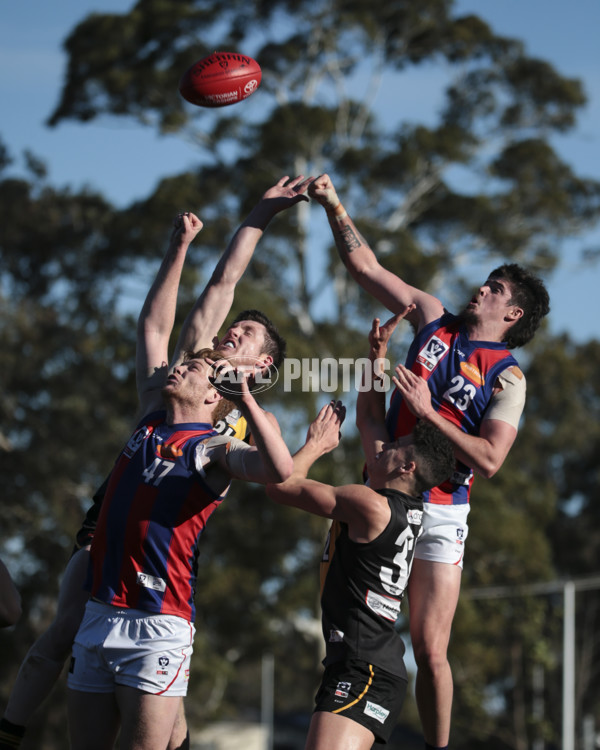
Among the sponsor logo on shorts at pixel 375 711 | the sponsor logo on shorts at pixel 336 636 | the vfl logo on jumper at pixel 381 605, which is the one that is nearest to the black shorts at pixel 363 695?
the sponsor logo on shorts at pixel 375 711

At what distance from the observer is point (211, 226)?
2477 cm

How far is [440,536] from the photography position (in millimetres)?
5289

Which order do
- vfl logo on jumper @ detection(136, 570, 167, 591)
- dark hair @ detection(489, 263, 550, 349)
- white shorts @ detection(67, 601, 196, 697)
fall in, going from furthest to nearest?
dark hair @ detection(489, 263, 550, 349) → vfl logo on jumper @ detection(136, 570, 167, 591) → white shorts @ detection(67, 601, 196, 697)

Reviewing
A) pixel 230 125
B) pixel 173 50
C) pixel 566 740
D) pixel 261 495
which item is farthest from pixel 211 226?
pixel 566 740

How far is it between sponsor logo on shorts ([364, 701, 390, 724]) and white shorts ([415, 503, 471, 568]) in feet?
2.81

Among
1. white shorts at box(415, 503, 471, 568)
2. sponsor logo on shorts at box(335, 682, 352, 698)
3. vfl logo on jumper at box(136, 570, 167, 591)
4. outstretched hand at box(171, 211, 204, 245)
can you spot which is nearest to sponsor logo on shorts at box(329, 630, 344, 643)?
sponsor logo on shorts at box(335, 682, 352, 698)

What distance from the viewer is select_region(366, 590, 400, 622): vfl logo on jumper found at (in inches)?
193

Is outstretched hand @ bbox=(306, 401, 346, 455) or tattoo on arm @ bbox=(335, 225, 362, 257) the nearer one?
outstretched hand @ bbox=(306, 401, 346, 455)

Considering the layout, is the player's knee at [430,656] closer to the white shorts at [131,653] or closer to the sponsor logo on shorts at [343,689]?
the sponsor logo on shorts at [343,689]

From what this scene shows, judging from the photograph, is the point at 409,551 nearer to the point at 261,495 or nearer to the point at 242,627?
the point at 261,495

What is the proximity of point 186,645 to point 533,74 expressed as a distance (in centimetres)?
2520

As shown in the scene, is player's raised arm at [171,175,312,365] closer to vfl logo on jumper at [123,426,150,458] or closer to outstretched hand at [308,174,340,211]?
outstretched hand at [308,174,340,211]

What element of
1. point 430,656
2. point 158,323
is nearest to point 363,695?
point 430,656

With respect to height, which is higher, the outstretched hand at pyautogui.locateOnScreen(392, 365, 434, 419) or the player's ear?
the player's ear
